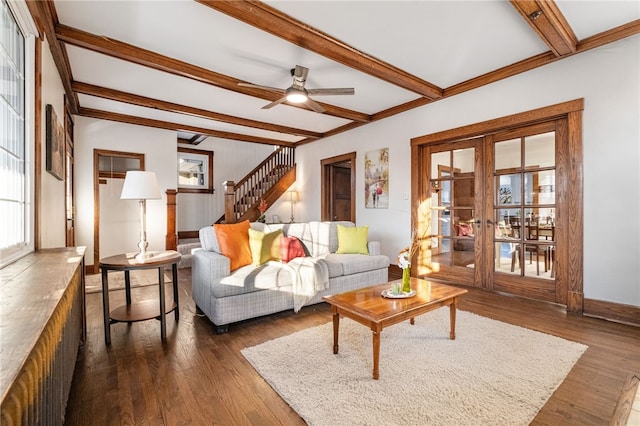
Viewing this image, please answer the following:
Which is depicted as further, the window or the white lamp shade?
the white lamp shade

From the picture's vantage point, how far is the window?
5.73 ft

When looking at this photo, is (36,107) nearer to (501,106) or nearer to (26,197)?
(26,197)

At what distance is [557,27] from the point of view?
2.60m

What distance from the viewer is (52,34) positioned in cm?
255

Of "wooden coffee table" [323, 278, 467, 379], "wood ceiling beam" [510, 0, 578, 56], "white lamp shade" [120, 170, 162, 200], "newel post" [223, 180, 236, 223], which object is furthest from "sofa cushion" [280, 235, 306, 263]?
"newel post" [223, 180, 236, 223]

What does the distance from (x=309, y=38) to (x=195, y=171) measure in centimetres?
578

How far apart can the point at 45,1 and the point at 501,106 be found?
4389 millimetres

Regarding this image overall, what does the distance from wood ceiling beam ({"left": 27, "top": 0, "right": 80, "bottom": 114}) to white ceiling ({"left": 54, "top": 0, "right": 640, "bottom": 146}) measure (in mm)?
65

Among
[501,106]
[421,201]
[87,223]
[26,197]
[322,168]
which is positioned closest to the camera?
[26,197]

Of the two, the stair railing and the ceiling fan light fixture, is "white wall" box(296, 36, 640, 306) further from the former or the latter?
the stair railing

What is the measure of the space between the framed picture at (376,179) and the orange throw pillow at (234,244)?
8.69 ft

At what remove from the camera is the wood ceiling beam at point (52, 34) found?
2.12 metres

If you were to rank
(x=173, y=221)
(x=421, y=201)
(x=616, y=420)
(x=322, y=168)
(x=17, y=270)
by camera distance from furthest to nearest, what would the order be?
(x=322, y=168) < (x=173, y=221) < (x=421, y=201) < (x=17, y=270) < (x=616, y=420)

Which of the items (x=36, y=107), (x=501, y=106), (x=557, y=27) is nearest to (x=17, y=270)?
(x=36, y=107)
